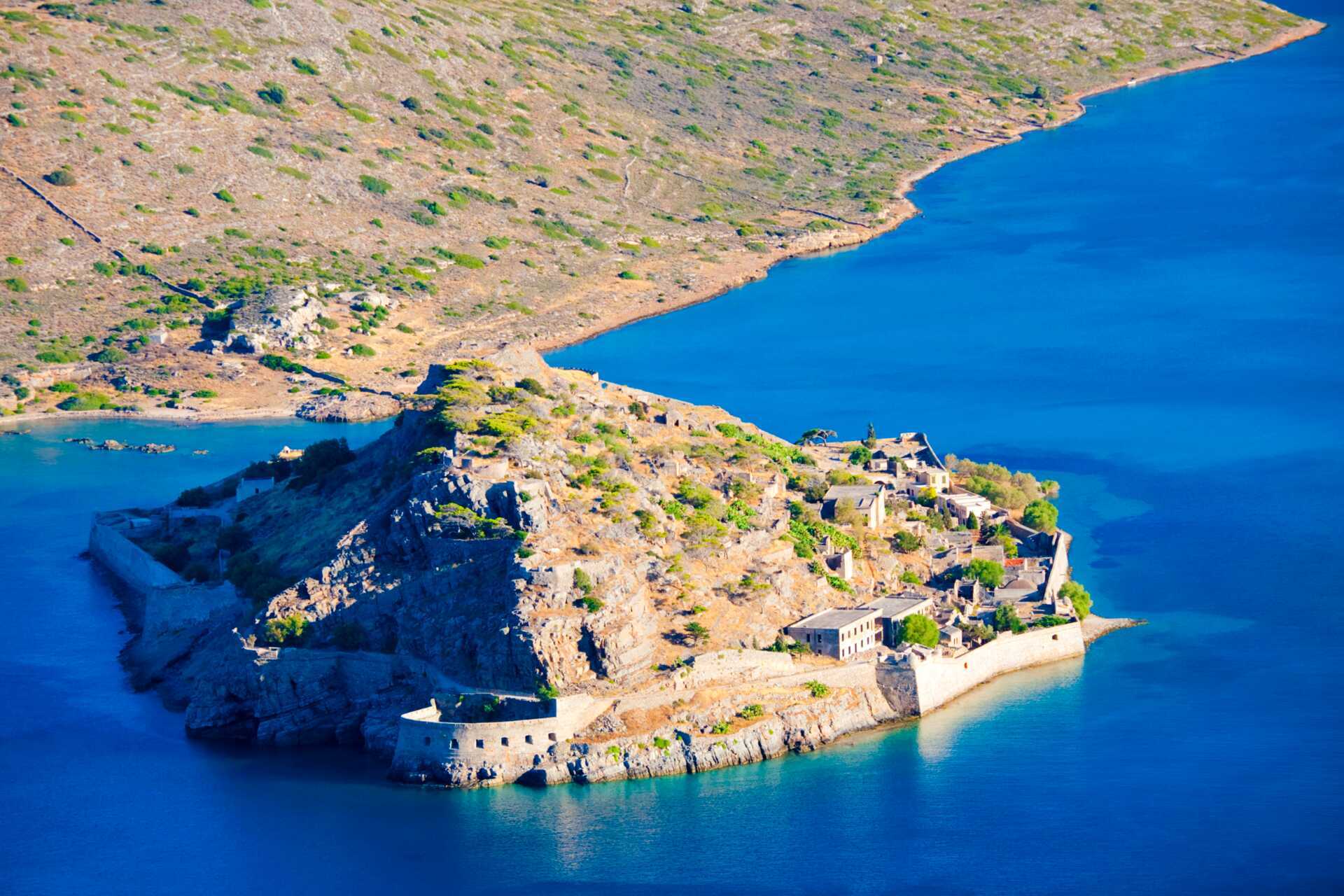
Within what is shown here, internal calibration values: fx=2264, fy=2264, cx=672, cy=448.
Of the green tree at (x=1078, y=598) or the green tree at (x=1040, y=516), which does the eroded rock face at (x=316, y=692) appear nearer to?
the green tree at (x=1078, y=598)

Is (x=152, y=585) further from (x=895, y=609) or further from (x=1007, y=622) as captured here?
(x=1007, y=622)

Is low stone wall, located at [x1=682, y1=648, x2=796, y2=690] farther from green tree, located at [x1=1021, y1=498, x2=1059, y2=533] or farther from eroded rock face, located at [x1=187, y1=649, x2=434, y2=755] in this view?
green tree, located at [x1=1021, y1=498, x2=1059, y2=533]

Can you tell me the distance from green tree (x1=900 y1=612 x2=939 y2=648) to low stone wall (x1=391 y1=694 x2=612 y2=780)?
12949mm

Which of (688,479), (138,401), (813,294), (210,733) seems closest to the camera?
(210,733)

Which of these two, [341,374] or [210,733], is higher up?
[341,374]

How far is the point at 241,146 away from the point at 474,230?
1798 centimetres

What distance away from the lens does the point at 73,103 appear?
529 feet

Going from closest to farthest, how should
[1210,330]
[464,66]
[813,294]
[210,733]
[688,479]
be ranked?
[210,733]
[688,479]
[1210,330]
[813,294]
[464,66]

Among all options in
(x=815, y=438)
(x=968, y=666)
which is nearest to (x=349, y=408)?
(x=815, y=438)

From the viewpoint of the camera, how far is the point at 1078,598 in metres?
85.6

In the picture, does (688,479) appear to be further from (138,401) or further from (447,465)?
(138,401)

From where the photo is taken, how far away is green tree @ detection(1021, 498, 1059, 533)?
93.1 m

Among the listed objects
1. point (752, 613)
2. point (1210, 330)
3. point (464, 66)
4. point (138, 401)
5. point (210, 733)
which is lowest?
point (210, 733)

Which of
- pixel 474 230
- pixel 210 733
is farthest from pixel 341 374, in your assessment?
pixel 210 733
